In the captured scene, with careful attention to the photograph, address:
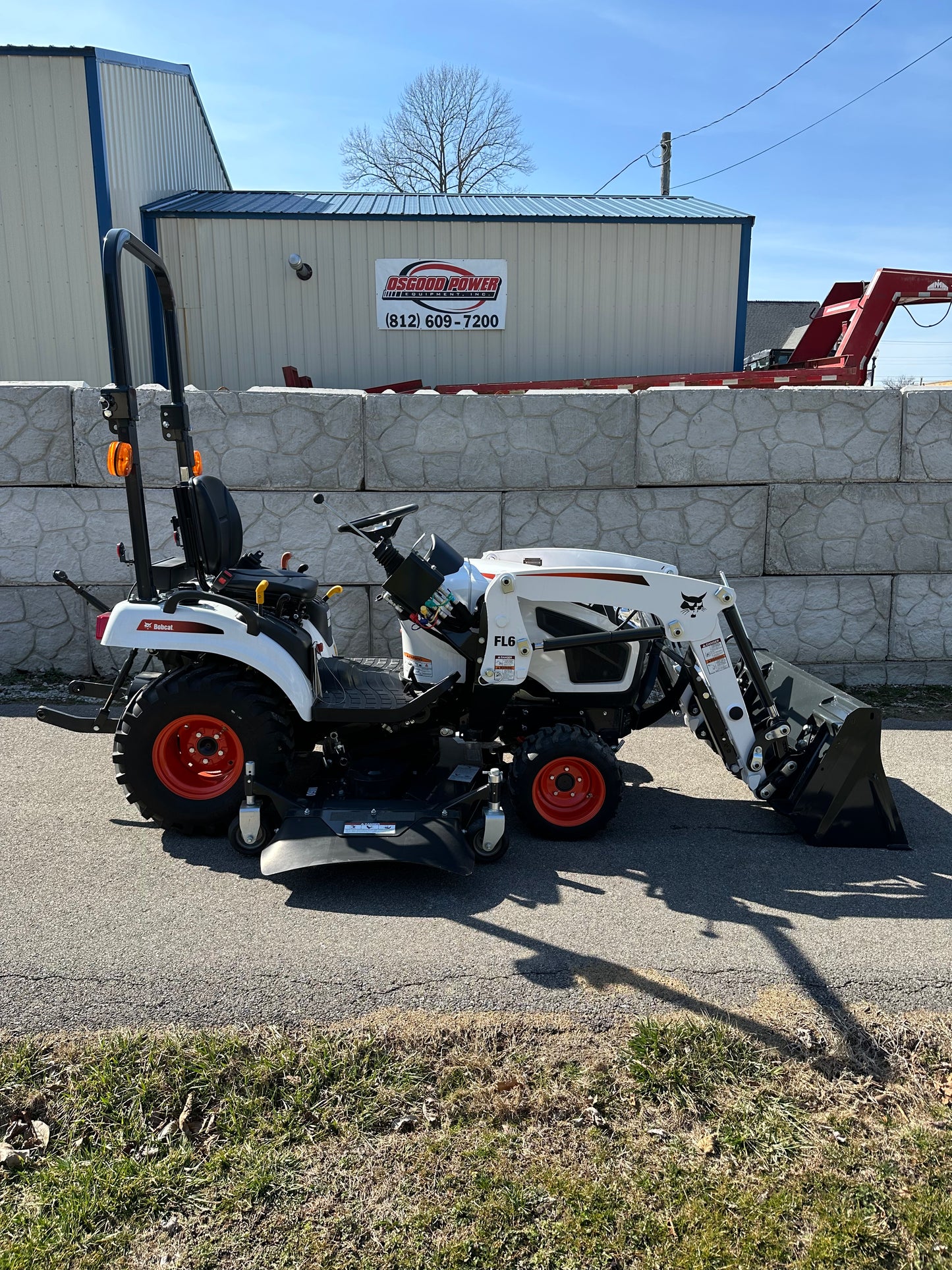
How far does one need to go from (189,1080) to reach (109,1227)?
0.49m

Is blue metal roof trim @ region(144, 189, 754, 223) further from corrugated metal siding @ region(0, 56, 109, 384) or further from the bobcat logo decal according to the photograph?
the bobcat logo decal

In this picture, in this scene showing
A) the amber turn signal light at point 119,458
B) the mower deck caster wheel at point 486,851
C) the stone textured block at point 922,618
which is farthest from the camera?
the stone textured block at point 922,618

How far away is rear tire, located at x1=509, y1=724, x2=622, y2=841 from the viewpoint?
4.45m

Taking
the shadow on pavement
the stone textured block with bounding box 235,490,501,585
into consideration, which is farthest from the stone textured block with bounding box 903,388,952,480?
the shadow on pavement

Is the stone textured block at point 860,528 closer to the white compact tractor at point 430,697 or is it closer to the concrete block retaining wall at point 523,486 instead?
the concrete block retaining wall at point 523,486

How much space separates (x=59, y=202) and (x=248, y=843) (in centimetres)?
889

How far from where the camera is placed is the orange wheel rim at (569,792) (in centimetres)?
448

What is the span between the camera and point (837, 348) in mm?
11336

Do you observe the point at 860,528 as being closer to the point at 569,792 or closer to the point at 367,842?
the point at 569,792

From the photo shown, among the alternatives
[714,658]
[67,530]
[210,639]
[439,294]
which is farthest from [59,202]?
[714,658]

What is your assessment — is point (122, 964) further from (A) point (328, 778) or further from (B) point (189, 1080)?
(A) point (328, 778)

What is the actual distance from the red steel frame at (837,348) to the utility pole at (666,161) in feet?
44.8

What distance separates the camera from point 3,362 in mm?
10555

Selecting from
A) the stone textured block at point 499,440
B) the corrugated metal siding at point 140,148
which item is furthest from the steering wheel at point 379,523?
the corrugated metal siding at point 140,148
